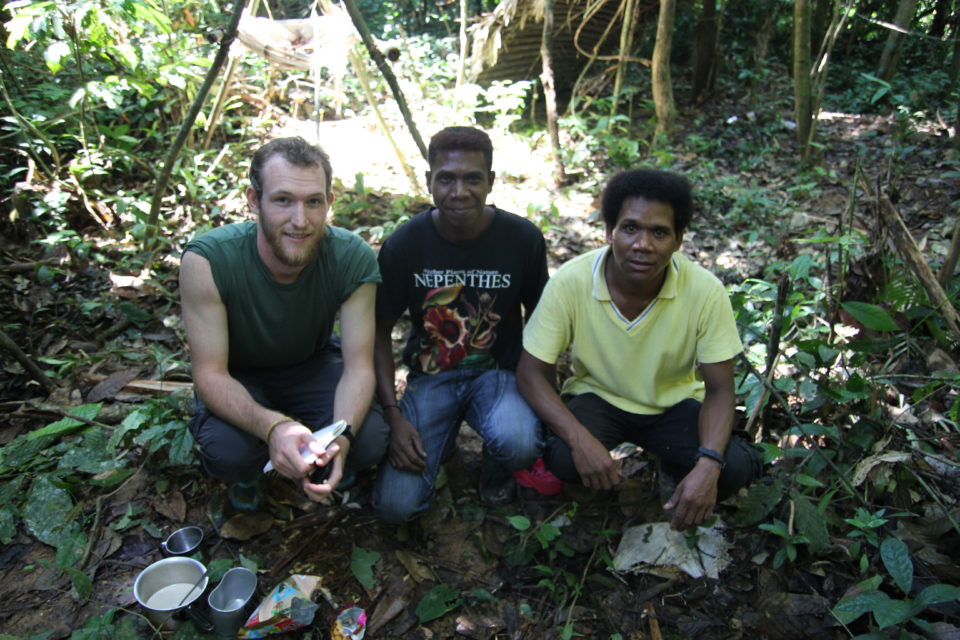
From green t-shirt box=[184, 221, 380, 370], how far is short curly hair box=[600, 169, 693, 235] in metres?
1.08

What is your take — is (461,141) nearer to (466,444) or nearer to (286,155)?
(286,155)

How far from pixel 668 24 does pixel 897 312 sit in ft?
15.0

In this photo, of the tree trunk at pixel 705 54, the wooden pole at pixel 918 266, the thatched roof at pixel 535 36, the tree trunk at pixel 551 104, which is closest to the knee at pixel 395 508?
the wooden pole at pixel 918 266

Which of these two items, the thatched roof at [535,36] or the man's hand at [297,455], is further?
the thatched roof at [535,36]

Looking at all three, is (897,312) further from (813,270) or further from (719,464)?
(719,464)

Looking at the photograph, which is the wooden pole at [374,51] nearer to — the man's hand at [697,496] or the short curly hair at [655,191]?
the short curly hair at [655,191]

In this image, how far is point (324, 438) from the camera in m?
2.32

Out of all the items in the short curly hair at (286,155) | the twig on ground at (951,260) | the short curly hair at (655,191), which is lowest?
the twig on ground at (951,260)

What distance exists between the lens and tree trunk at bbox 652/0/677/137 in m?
6.13

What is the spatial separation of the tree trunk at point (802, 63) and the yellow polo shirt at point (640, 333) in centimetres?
473

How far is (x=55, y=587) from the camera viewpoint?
228 cm

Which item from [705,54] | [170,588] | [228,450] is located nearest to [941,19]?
[705,54]

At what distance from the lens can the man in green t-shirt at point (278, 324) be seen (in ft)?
7.72

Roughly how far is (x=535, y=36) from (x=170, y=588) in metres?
7.30
